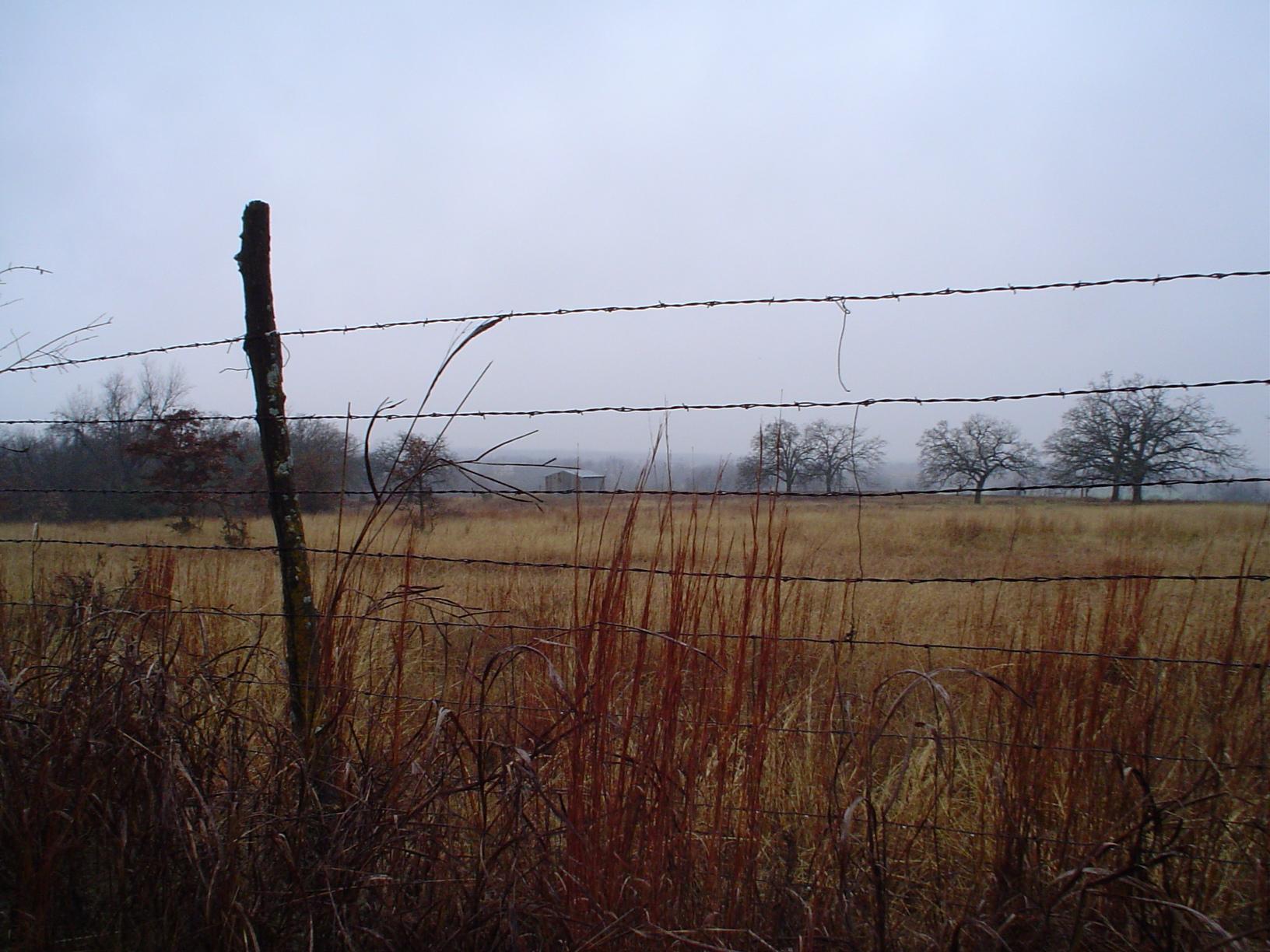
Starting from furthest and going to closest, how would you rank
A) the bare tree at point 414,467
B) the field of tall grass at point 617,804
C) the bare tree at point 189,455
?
the bare tree at point 189,455, the bare tree at point 414,467, the field of tall grass at point 617,804

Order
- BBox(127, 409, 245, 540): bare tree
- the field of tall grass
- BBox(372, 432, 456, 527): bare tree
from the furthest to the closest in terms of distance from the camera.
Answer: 1. BBox(127, 409, 245, 540): bare tree
2. BBox(372, 432, 456, 527): bare tree
3. the field of tall grass

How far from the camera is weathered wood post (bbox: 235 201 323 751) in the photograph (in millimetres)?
1939

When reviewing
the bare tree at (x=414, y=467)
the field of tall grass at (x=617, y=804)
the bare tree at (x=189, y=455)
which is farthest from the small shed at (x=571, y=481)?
the bare tree at (x=189, y=455)

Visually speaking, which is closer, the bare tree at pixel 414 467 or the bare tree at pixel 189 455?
the bare tree at pixel 414 467

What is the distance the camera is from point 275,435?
198cm

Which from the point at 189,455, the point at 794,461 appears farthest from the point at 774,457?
the point at 189,455

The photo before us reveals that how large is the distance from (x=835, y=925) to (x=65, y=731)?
2009mm

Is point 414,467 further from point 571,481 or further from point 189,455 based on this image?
point 189,455

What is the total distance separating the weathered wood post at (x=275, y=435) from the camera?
1939 millimetres

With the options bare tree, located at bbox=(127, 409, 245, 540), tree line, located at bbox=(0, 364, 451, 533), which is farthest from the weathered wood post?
bare tree, located at bbox=(127, 409, 245, 540)

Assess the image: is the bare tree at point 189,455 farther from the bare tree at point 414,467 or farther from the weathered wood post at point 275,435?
the bare tree at point 414,467

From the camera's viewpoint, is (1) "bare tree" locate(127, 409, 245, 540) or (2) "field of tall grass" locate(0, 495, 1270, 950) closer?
(2) "field of tall grass" locate(0, 495, 1270, 950)

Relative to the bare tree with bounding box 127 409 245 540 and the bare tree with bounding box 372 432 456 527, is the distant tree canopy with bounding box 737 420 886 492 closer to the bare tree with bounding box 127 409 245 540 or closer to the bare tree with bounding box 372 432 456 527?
the bare tree with bounding box 372 432 456 527

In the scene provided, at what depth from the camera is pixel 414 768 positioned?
1650 mm
